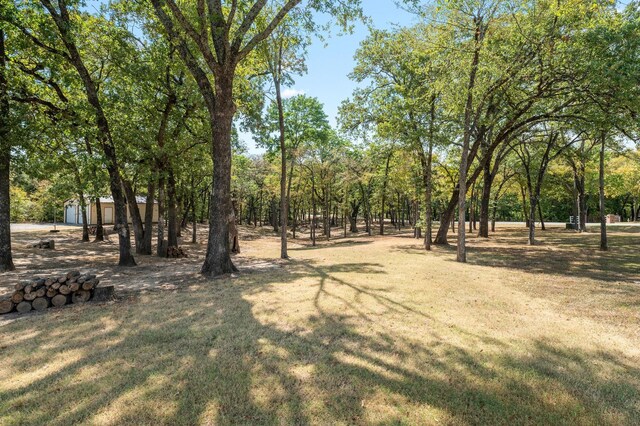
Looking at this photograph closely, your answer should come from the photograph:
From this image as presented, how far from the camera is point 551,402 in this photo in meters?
3.32

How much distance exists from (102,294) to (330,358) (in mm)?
5893

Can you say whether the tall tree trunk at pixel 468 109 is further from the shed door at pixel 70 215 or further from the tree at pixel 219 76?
the shed door at pixel 70 215

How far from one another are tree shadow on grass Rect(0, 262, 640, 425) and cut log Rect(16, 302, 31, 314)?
96 cm

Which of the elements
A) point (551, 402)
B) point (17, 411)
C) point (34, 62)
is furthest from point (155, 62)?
point (551, 402)

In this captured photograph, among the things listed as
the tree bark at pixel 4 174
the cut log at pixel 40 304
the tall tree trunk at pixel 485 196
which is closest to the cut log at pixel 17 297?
the cut log at pixel 40 304

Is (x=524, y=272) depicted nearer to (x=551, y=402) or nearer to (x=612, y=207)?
(x=551, y=402)

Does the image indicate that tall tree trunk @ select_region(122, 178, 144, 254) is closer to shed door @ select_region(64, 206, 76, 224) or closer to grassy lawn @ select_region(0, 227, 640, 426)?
grassy lawn @ select_region(0, 227, 640, 426)

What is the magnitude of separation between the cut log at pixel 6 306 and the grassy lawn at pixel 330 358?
32.8 inches

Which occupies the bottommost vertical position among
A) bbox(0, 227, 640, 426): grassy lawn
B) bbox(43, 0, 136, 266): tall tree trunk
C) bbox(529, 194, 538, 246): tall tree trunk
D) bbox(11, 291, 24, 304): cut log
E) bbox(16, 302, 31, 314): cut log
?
bbox(0, 227, 640, 426): grassy lawn

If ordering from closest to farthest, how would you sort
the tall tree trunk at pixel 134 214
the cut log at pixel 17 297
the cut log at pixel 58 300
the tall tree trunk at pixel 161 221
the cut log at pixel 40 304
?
1. the cut log at pixel 17 297
2. the cut log at pixel 40 304
3. the cut log at pixel 58 300
4. the tall tree trunk at pixel 134 214
5. the tall tree trunk at pixel 161 221

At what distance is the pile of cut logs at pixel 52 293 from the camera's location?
6.62m

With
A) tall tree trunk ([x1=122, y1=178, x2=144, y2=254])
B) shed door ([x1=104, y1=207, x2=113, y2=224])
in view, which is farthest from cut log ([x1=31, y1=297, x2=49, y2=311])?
shed door ([x1=104, y1=207, x2=113, y2=224])

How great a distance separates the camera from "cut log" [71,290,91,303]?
721 cm

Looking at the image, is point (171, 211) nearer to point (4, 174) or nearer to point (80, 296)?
point (4, 174)
